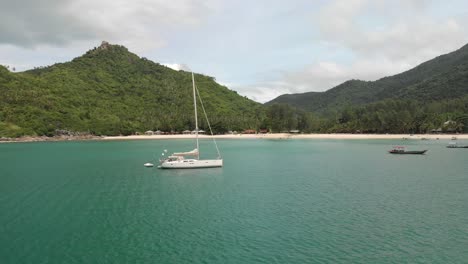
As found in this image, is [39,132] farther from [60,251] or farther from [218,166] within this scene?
[60,251]

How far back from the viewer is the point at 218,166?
67875mm

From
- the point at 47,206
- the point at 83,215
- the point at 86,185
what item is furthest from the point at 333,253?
the point at 86,185

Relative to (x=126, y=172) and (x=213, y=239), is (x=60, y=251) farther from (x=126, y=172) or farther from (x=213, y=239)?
(x=126, y=172)

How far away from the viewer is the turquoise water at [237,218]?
24.0 meters

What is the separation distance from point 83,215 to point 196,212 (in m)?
10.9

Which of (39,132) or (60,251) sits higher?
(39,132)

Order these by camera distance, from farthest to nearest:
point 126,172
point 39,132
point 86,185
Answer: point 39,132 < point 126,172 < point 86,185

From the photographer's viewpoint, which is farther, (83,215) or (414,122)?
(414,122)

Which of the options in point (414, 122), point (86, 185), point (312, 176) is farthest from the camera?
point (414, 122)

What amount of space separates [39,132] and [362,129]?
17503 centimetres

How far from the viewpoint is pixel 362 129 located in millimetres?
195250

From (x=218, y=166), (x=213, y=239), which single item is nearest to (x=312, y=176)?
(x=218, y=166)

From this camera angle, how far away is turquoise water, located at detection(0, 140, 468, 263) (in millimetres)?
23953

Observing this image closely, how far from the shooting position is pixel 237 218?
32.5 meters
